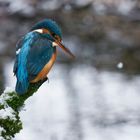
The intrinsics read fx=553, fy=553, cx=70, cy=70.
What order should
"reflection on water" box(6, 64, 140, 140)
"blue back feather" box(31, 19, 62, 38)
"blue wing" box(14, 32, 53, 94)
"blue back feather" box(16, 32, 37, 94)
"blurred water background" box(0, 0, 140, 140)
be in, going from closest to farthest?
"blue back feather" box(16, 32, 37, 94)
"blue wing" box(14, 32, 53, 94)
"blue back feather" box(31, 19, 62, 38)
"reflection on water" box(6, 64, 140, 140)
"blurred water background" box(0, 0, 140, 140)

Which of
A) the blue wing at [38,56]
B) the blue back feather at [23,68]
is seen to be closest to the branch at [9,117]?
the blue back feather at [23,68]

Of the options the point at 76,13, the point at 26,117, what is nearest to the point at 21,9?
the point at 76,13

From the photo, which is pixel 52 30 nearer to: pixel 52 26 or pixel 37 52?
pixel 52 26

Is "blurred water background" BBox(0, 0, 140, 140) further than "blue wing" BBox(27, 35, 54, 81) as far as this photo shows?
Yes

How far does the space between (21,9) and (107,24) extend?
6.06ft

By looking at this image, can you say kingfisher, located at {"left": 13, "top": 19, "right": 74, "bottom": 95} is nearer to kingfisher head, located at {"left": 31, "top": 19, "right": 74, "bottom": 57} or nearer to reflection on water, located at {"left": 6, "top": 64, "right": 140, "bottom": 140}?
kingfisher head, located at {"left": 31, "top": 19, "right": 74, "bottom": 57}

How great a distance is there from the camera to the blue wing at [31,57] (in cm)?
320

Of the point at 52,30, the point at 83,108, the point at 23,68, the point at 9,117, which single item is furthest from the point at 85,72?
the point at 9,117

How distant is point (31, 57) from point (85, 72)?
4.94m

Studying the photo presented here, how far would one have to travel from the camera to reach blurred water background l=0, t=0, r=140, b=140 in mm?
6723


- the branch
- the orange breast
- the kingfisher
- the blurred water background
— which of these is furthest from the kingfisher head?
the blurred water background

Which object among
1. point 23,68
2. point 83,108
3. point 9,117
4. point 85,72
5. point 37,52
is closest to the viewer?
point 9,117

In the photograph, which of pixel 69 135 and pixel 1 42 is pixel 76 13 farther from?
pixel 69 135

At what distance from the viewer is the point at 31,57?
3.27 metres
